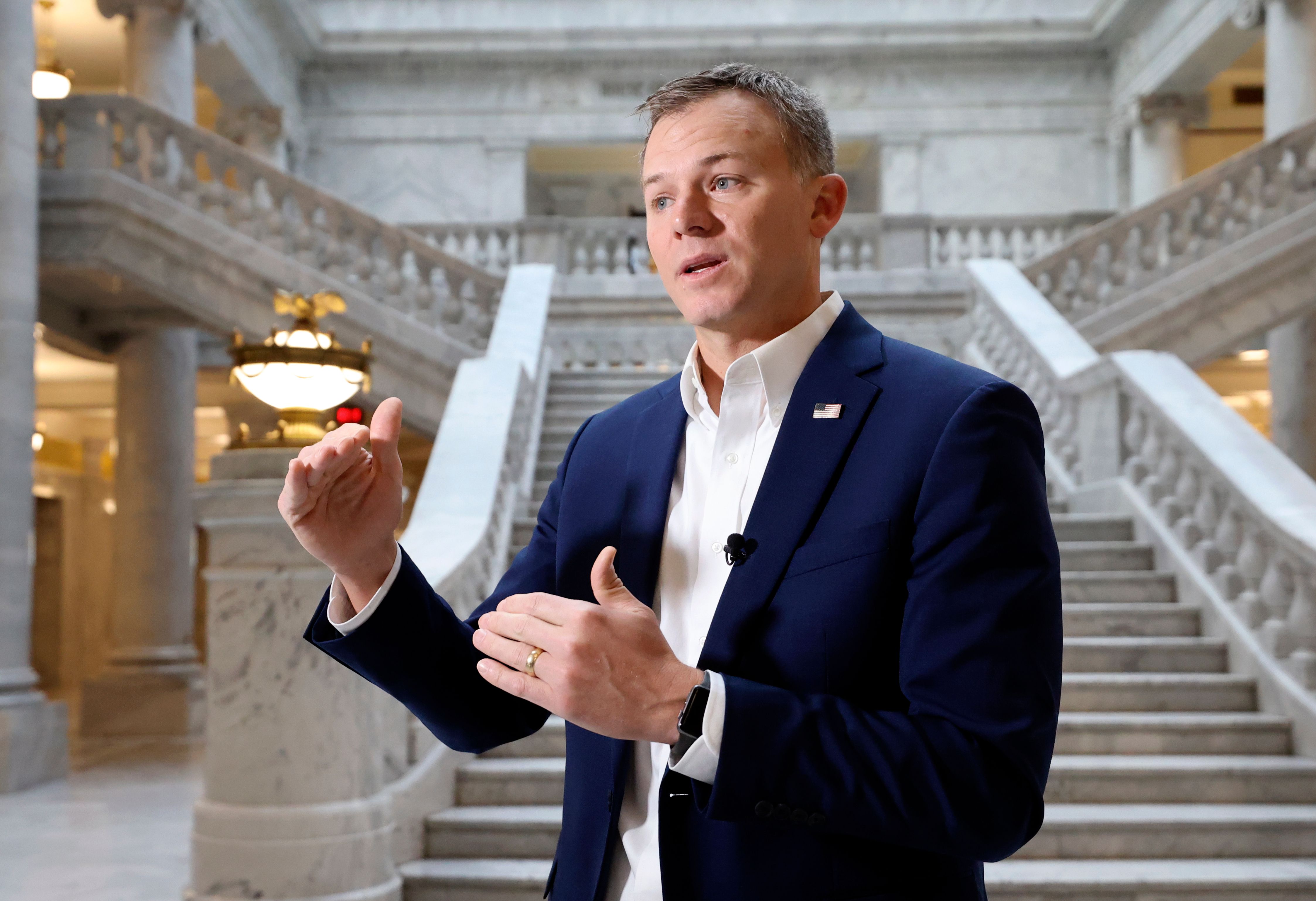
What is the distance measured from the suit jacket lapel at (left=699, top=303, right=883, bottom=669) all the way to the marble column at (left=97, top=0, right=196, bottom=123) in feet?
40.8

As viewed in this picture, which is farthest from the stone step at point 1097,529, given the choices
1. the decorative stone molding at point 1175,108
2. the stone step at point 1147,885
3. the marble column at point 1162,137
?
the decorative stone molding at point 1175,108

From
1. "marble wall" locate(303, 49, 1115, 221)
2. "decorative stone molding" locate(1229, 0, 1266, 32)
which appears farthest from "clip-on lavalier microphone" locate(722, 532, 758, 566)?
"marble wall" locate(303, 49, 1115, 221)

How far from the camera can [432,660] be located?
1.63m

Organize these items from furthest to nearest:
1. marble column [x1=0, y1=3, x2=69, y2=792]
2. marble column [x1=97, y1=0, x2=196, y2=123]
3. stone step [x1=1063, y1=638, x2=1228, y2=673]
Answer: marble column [x1=97, y1=0, x2=196, y2=123]
marble column [x1=0, y1=3, x2=69, y2=792]
stone step [x1=1063, y1=638, x2=1228, y2=673]

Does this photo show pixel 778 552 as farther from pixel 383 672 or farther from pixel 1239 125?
pixel 1239 125

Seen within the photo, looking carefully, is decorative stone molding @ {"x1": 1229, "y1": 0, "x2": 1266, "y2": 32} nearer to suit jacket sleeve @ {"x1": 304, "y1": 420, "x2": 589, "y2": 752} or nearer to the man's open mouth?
the man's open mouth

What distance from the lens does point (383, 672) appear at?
5.25 ft

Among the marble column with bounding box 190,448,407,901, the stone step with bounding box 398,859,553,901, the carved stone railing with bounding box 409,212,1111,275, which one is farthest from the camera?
the carved stone railing with bounding box 409,212,1111,275

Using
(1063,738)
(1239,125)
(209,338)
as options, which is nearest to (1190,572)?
(1063,738)

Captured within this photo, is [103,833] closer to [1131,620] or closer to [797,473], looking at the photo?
[1131,620]

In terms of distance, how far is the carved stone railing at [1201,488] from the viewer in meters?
5.75

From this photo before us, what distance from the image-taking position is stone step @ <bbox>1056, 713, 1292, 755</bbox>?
219 inches

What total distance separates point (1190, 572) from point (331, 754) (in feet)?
15.1

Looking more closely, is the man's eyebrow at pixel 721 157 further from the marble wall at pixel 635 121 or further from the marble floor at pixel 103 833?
the marble wall at pixel 635 121
